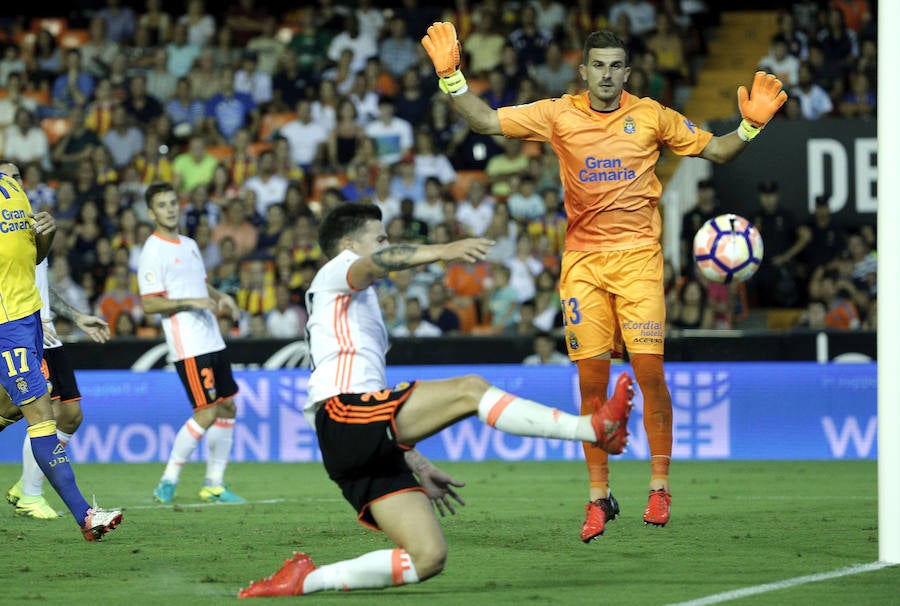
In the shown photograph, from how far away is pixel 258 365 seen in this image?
16531 millimetres

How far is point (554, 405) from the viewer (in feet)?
52.1

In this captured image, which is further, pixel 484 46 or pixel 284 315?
pixel 484 46

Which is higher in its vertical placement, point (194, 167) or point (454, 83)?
point (454, 83)

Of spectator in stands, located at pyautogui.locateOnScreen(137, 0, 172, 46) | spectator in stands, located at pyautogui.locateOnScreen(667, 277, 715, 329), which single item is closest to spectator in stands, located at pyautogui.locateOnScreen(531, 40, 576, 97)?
spectator in stands, located at pyautogui.locateOnScreen(667, 277, 715, 329)

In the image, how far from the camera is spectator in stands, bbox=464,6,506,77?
21.5 m

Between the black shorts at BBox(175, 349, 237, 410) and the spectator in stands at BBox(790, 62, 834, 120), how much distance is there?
1068cm

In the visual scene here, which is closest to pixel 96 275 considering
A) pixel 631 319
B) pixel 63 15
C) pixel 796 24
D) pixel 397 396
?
pixel 63 15

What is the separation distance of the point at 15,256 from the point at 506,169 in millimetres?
12005

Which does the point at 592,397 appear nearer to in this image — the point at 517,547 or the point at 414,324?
the point at 517,547

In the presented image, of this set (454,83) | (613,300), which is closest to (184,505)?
(613,300)

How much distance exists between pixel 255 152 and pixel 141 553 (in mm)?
13417

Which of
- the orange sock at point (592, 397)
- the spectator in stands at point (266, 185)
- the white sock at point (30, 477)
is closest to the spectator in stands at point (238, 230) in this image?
the spectator in stands at point (266, 185)

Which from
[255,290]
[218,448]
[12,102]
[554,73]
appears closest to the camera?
[218,448]

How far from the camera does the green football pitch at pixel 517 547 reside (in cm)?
671
